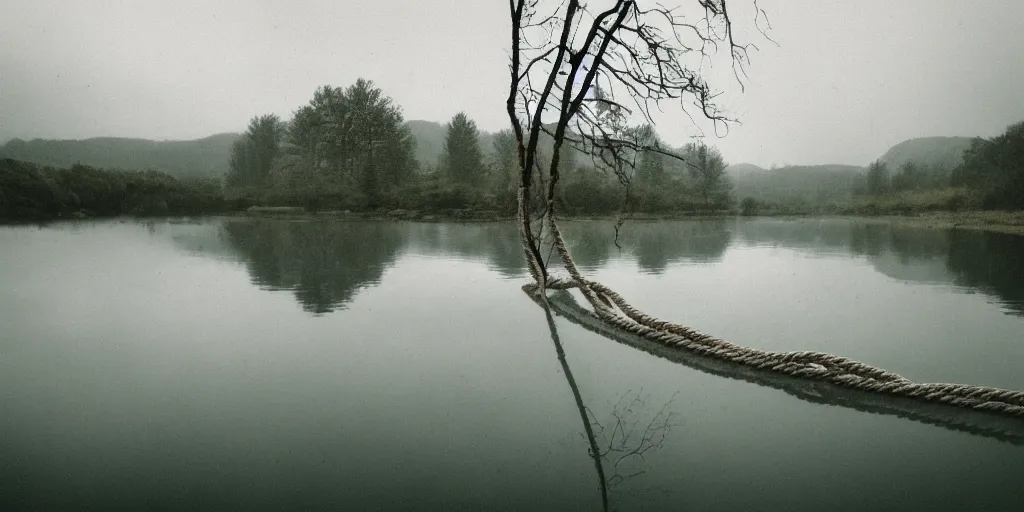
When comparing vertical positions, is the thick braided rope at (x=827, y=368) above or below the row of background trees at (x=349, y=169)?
below

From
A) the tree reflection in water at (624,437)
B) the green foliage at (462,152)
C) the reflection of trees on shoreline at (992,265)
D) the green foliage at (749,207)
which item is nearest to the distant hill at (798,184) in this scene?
the green foliage at (749,207)

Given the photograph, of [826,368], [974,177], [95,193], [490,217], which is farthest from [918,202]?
[95,193]

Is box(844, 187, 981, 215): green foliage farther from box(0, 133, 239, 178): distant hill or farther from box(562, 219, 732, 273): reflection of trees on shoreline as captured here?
box(0, 133, 239, 178): distant hill

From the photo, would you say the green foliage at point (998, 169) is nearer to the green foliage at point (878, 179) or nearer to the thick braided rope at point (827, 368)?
the green foliage at point (878, 179)

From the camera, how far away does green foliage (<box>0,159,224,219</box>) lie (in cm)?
562

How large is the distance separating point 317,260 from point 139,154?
529 centimetres

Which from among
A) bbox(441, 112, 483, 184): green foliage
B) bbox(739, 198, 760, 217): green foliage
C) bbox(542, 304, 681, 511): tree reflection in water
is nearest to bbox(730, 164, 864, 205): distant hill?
bbox(739, 198, 760, 217): green foliage

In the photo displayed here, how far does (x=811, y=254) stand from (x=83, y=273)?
13.6 ft

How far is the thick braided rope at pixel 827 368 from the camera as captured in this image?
104 centimetres

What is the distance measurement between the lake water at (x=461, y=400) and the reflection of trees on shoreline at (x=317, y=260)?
4 cm

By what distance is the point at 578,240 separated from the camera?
4.59 metres

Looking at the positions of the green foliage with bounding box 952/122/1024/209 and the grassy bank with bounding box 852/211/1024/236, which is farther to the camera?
the grassy bank with bounding box 852/211/1024/236

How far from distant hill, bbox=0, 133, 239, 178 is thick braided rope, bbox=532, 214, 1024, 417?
17.2 feet

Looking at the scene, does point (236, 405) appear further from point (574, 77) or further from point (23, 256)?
point (23, 256)
